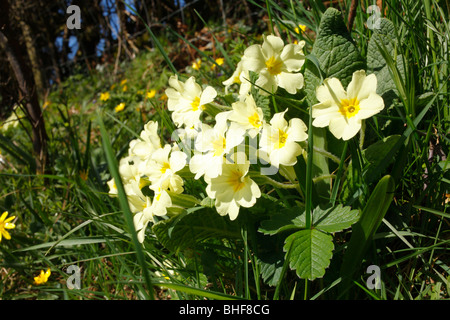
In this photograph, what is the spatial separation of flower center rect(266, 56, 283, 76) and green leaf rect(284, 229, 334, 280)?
467 mm

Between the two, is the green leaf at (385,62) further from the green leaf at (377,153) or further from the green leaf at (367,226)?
the green leaf at (367,226)

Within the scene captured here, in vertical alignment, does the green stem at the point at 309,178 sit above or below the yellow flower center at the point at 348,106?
below

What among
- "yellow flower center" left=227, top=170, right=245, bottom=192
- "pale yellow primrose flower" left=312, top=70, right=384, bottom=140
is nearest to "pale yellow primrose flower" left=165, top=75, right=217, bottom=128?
"yellow flower center" left=227, top=170, right=245, bottom=192

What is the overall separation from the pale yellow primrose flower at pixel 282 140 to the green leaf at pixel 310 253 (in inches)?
7.0

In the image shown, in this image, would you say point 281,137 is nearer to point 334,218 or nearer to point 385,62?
point 334,218

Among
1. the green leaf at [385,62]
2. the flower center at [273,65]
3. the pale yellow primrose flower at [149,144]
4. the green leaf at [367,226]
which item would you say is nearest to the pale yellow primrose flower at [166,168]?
the pale yellow primrose flower at [149,144]

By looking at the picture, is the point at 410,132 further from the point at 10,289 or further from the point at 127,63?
the point at 127,63

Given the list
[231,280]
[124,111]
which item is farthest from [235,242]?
[124,111]

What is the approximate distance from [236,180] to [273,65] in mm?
358

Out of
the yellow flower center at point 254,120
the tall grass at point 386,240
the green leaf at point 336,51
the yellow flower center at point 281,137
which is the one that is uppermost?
the green leaf at point 336,51

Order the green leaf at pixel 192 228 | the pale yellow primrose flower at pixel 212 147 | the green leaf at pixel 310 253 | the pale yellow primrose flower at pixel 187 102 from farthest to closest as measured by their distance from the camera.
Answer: the pale yellow primrose flower at pixel 187 102, the green leaf at pixel 192 228, the pale yellow primrose flower at pixel 212 147, the green leaf at pixel 310 253

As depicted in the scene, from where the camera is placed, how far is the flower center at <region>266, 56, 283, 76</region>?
120 cm

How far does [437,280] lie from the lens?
3.56 feet

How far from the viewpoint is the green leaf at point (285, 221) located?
1027 millimetres
